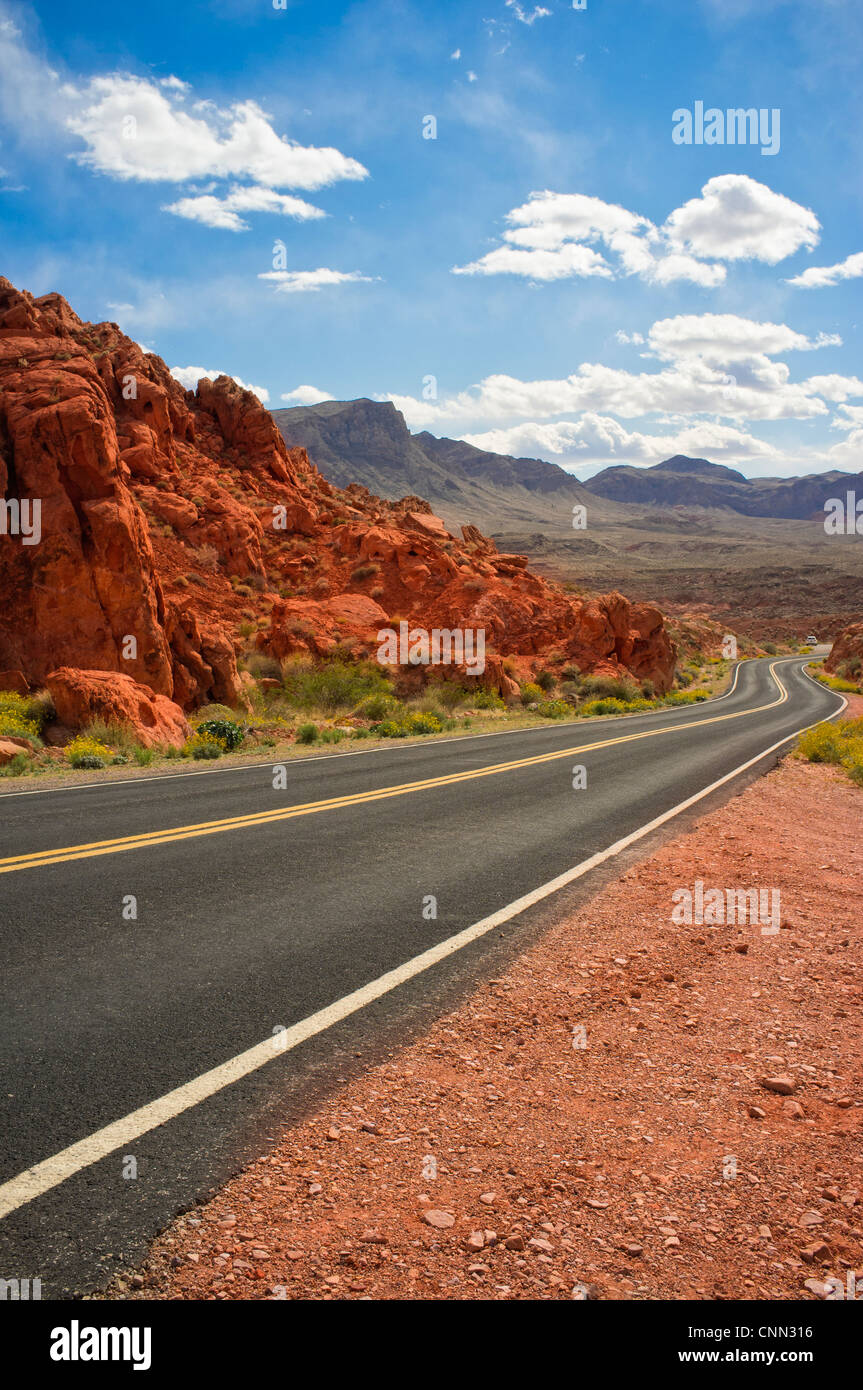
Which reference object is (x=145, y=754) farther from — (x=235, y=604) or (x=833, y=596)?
(x=833, y=596)

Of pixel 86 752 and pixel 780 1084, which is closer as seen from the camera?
pixel 780 1084

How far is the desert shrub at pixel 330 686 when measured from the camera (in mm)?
23969

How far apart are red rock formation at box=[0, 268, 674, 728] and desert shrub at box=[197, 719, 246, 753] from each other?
2736 millimetres

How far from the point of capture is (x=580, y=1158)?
9.01 feet

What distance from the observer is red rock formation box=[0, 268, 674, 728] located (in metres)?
18.2

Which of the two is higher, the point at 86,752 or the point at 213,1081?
the point at 86,752

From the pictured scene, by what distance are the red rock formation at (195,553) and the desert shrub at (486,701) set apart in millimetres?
1047

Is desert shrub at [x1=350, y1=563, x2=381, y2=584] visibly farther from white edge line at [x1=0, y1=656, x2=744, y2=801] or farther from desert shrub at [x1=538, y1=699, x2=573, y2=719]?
white edge line at [x1=0, y1=656, x2=744, y2=801]

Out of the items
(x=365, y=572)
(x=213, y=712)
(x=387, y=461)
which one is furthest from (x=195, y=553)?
(x=387, y=461)

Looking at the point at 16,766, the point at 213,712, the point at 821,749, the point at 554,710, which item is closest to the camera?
the point at 16,766

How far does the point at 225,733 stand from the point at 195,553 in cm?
1728

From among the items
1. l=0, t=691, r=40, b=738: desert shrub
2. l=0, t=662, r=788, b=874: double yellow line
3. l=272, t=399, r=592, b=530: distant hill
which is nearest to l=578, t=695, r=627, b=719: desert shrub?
l=0, t=662, r=788, b=874: double yellow line

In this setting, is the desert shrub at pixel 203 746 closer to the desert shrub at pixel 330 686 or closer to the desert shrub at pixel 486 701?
the desert shrub at pixel 330 686

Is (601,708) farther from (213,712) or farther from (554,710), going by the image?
(213,712)
